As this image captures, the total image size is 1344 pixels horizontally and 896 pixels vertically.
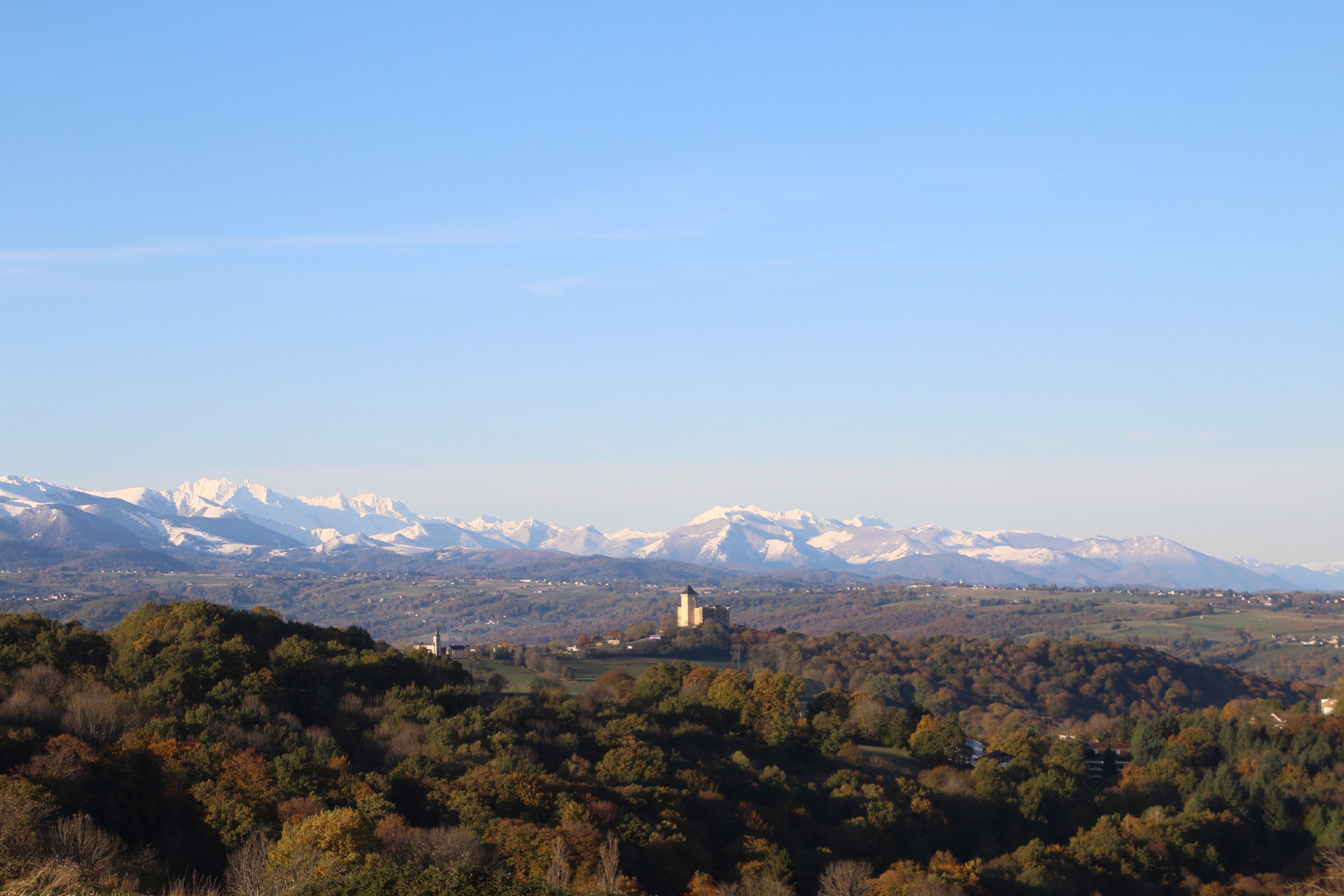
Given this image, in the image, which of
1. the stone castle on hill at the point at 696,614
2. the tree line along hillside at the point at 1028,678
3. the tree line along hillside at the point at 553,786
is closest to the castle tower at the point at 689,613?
the stone castle on hill at the point at 696,614

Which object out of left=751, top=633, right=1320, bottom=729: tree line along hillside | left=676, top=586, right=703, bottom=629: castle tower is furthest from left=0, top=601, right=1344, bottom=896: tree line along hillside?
left=676, top=586, right=703, bottom=629: castle tower

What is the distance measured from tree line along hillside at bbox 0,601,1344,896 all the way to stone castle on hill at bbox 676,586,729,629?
166ft

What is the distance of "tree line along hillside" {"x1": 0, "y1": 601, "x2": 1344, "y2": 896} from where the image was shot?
1161 inches

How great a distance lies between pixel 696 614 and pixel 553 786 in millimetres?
85482

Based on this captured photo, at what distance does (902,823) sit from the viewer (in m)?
43.3

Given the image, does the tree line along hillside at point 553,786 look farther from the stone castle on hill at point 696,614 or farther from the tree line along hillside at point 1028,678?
the stone castle on hill at point 696,614

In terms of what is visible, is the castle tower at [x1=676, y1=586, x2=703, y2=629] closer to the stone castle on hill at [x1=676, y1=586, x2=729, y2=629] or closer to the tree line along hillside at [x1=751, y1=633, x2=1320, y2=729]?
the stone castle on hill at [x1=676, y1=586, x2=729, y2=629]

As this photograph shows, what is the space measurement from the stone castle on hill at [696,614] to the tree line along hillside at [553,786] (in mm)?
50457

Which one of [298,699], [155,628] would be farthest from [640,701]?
[155,628]

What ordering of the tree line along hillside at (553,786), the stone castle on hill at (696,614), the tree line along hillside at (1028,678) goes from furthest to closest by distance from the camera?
the stone castle on hill at (696,614) < the tree line along hillside at (1028,678) < the tree line along hillside at (553,786)

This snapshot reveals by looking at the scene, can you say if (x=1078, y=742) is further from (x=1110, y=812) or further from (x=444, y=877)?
(x=444, y=877)

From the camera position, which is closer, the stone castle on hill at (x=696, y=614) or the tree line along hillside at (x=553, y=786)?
the tree line along hillside at (x=553, y=786)

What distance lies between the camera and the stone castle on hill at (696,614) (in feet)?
399

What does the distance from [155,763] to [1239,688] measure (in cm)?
9838
